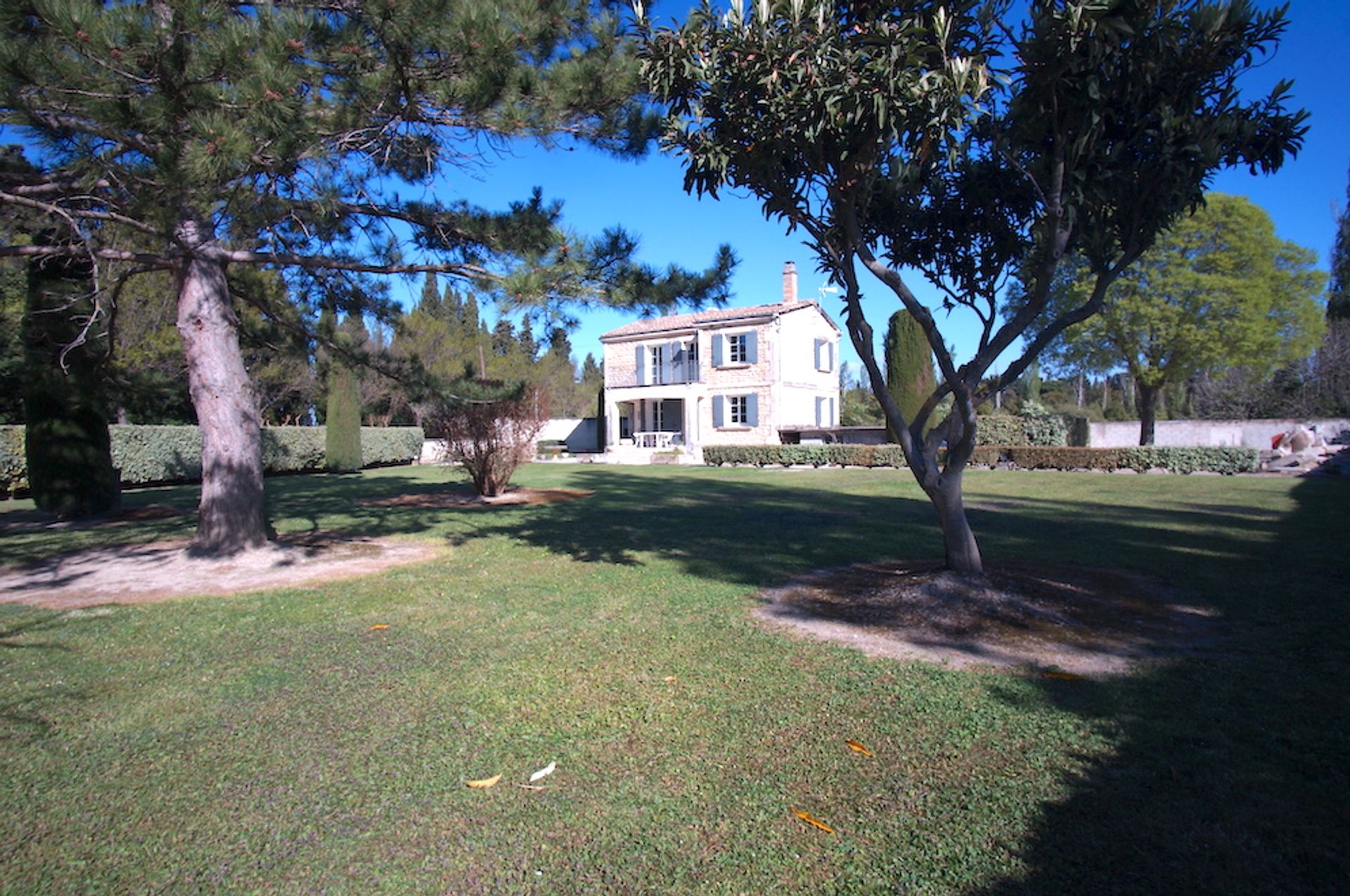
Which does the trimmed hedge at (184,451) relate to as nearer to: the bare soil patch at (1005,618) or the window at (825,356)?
the bare soil patch at (1005,618)

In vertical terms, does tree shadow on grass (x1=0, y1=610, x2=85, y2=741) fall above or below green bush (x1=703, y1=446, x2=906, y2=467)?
below

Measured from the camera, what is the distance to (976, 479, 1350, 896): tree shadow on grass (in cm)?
253

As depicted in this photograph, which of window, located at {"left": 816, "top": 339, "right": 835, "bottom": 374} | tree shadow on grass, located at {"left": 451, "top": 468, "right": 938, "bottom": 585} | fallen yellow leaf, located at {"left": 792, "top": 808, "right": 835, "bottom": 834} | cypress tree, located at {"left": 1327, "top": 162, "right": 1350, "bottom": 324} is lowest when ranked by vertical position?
fallen yellow leaf, located at {"left": 792, "top": 808, "right": 835, "bottom": 834}

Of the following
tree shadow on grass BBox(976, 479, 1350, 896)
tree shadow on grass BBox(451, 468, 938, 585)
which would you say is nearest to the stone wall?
tree shadow on grass BBox(451, 468, 938, 585)

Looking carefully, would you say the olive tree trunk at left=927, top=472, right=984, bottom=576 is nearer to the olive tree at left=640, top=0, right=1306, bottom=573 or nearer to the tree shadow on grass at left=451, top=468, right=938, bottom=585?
the olive tree at left=640, top=0, right=1306, bottom=573

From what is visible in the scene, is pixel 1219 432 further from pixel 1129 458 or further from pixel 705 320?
pixel 705 320

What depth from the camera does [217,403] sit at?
825 centimetres

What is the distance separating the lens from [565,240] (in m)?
7.45

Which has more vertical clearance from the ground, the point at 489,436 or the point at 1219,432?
the point at 489,436

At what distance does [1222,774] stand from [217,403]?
29.8 ft

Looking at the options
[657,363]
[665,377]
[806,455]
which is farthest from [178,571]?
[657,363]

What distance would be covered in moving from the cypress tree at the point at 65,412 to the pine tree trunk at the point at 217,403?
4.28 metres

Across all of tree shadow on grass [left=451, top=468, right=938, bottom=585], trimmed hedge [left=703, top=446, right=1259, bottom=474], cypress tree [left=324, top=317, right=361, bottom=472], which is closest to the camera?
tree shadow on grass [left=451, top=468, right=938, bottom=585]

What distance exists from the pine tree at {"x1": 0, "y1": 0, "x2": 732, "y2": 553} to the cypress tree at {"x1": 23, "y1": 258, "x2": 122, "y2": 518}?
2.23m
